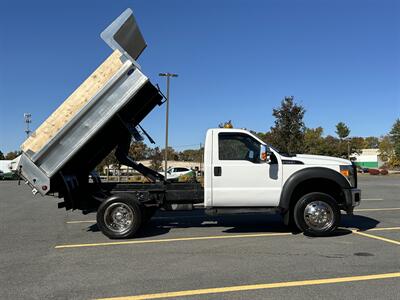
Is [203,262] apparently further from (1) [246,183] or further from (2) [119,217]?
(2) [119,217]

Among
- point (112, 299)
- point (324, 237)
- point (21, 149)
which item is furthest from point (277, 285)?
point (21, 149)

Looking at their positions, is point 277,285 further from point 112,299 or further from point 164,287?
point 112,299

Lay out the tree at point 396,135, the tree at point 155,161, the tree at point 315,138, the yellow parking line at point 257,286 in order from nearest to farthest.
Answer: the yellow parking line at point 257,286 < the tree at point 155,161 < the tree at point 396,135 < the tree at point 315,138

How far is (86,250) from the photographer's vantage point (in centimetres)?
689

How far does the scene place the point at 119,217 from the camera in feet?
25.8

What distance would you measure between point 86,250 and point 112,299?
2601mm

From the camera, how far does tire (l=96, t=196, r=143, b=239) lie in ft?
25.4

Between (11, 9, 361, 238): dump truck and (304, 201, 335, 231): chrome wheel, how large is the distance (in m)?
0.02

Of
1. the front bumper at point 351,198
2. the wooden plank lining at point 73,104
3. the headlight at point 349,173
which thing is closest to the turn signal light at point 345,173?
the headlight at point 349,173

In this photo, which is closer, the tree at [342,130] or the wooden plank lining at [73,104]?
the wooden plank lining at [73,104]

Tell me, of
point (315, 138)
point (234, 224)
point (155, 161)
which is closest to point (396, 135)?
point (315, 138)

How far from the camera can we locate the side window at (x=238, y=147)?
25.9 feet

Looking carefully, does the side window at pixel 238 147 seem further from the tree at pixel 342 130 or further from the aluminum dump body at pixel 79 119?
the tree at pixel 342 130

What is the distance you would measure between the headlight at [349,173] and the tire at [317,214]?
55 cm
